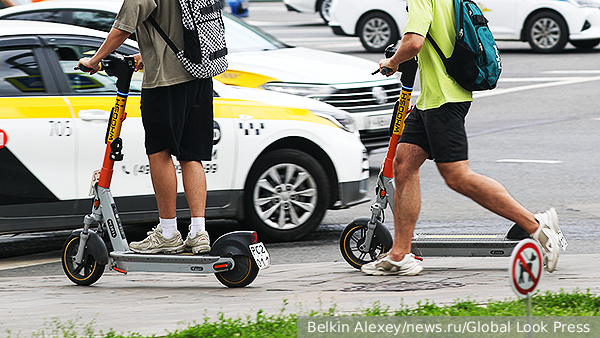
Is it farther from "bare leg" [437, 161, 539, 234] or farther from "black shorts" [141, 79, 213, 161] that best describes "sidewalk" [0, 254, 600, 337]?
"black shorts" [141, 79, 213, 161]

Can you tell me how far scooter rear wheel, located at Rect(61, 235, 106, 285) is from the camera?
16.8ft

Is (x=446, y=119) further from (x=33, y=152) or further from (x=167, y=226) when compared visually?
(x=33, y=152)

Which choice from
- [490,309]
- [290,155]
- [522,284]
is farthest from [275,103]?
[522,284]

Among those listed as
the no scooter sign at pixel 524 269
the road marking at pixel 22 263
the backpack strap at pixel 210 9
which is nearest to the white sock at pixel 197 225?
the backpack strap at pixel 210 9

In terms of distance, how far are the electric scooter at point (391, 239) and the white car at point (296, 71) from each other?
3286 mm

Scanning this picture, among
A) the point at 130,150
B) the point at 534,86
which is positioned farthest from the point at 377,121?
the point at 534,86

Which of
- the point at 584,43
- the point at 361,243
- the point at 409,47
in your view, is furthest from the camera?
the point at 584,43

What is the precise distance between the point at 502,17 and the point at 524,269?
15.7 metres

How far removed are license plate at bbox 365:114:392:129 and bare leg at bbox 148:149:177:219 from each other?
13.1 feet

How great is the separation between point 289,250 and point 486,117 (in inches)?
265

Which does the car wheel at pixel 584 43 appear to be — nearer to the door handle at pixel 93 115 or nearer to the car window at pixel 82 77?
the car window at pixel 82 77

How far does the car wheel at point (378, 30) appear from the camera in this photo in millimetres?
19609

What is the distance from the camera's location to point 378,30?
19719mm

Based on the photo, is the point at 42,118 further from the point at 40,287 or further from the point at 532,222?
the point at 532,222
